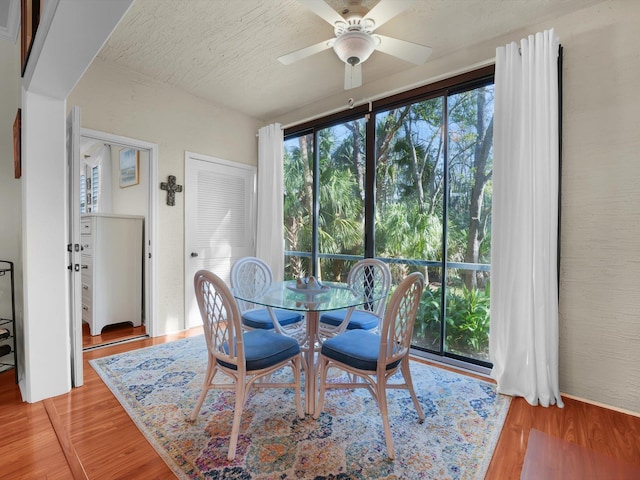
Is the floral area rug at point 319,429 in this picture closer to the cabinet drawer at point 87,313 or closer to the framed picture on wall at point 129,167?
the cabinet drawer at point 87,313

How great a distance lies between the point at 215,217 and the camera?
3.95m

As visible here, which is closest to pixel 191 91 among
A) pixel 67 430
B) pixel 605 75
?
pixel 67 430

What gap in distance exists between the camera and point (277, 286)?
257cm

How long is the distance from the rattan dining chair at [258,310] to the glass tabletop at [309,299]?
0.15 m

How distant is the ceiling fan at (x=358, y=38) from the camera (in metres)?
1.76

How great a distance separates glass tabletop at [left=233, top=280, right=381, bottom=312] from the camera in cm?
185

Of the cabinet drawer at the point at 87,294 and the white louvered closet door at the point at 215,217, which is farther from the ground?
the white louvered closet door at the point at 215,217

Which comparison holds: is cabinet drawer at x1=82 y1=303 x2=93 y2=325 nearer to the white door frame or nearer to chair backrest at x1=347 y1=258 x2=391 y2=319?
the white door frame

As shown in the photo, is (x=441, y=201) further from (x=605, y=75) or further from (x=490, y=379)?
(x=490, y=379)

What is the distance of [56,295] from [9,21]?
2150 mm

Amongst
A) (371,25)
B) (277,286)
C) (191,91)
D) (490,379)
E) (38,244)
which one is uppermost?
(191,91)

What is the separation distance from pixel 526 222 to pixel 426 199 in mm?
891

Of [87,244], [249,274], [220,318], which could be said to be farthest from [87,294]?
[220,318]

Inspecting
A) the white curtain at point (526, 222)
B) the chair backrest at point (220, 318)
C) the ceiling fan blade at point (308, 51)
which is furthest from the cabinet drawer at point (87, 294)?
the white curtain at point (526, 222)
